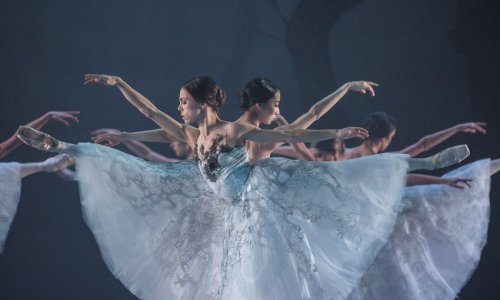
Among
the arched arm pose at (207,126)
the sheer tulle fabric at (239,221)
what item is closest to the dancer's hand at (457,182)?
the sheer tulle fabric at (239,221)

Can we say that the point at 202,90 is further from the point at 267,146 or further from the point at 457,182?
the point at 457,182

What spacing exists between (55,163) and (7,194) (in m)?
0.34

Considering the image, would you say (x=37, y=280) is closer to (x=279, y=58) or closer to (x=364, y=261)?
(x=279, y=58)

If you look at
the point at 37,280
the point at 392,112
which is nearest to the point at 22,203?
the point at 37,280

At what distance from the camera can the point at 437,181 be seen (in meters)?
3.23

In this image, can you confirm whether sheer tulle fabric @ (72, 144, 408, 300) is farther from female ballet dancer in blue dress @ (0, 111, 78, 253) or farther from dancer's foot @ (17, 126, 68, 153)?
female ballet dancer in blue dress @ (0, 111, 78, 253)

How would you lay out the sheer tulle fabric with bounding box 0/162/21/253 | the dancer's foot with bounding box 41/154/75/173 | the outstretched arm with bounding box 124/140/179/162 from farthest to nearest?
1. the outstretched arm with bounding box 124/140/179/162
2. the dancer's foot with bounding box 41/154/75/173
3. the sheer tulle fabric with bounding box 0/162/21/253

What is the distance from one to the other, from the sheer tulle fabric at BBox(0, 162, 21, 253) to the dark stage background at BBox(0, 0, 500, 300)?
2.94 feet

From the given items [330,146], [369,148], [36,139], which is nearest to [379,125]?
[369,148]

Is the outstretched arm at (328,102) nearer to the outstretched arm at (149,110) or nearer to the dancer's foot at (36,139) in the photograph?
the outstretched arm at (149,110)

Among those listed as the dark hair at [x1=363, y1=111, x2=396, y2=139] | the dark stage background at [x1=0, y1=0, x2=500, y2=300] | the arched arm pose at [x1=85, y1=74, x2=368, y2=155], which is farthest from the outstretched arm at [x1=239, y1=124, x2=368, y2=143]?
the dark stage background at [x1=0, y1=0, x2=500, y2=300]

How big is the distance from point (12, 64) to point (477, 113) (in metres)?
3.52

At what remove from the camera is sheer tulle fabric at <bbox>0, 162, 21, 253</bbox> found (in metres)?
3.54

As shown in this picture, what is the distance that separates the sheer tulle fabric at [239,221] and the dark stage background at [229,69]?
5.80 ft
